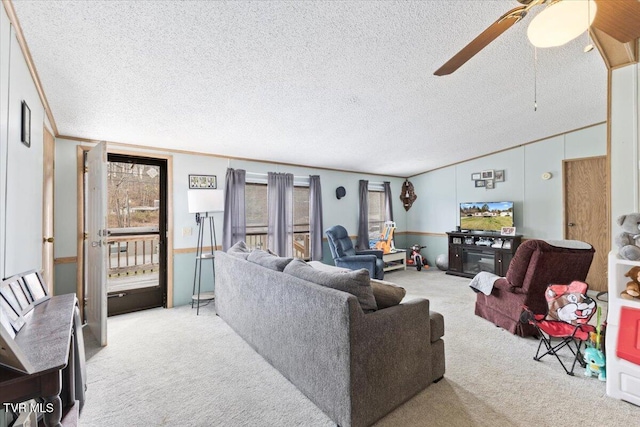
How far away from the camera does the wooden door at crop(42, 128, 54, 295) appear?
2.63 m

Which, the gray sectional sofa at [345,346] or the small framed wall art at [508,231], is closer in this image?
the gray sectional sofa at [345,346]

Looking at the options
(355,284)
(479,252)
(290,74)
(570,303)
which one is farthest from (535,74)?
(479,252)

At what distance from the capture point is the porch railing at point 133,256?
15.8 feet

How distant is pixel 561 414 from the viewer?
1800 millimetres

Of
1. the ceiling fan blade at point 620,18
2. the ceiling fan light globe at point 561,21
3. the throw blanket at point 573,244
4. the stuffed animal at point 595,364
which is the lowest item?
the stuffed animal at point 595,364

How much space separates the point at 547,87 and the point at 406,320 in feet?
9.94

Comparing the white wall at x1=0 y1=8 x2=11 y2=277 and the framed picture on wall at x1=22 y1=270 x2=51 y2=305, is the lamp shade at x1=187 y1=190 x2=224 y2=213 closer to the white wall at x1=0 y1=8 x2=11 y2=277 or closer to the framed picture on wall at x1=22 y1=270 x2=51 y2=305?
the framed picture on wall at x1=22 y1=270 x2=51 y2=305

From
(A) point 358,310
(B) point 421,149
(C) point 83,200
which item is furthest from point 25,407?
(B) point 421,149

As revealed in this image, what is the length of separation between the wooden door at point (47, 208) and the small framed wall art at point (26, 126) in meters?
0.92

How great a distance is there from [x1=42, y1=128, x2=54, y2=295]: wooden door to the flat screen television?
6.31m

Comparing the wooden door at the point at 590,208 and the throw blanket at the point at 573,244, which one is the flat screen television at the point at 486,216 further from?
the throw blanket at the point at 573,244

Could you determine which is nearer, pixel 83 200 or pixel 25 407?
pixel 25 407

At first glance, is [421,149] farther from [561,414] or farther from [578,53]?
[561,414]

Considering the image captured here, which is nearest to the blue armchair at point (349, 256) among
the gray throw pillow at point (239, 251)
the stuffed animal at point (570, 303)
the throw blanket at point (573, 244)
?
the gray throw pillow at point (239, 251)
